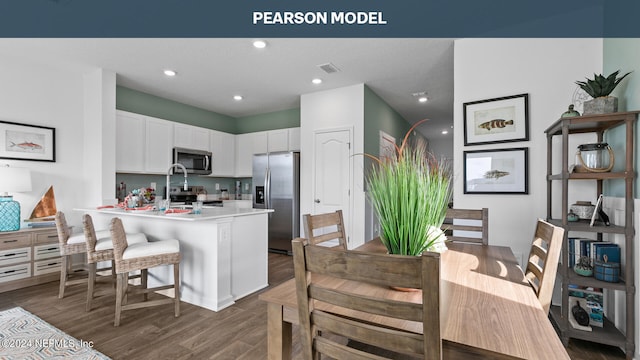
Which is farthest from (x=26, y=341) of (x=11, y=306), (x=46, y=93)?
(x=46, y=93)

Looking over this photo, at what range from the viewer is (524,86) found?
103 inches

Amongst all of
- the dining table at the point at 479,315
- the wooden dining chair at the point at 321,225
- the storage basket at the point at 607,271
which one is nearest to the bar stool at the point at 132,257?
the wooden dining chair at the point at 321,225

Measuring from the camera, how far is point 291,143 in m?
5.27

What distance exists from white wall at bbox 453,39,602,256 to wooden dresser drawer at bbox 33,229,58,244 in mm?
4567

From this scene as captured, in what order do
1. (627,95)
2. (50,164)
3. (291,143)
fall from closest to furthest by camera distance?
Result: (627,95)
(50,164)
(291,143)

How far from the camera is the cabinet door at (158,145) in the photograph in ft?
14.5

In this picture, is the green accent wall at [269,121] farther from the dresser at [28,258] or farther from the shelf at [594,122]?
the shelf at [594,122]

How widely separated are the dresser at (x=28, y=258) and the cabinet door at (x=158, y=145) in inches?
57.7

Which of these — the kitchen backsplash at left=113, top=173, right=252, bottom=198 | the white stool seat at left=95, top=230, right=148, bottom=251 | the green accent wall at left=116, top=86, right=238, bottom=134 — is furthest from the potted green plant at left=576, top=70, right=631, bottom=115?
the green accent wall at left=116, top=86, right=238, bottom=134

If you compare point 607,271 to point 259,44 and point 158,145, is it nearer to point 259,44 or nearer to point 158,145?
point 259,44

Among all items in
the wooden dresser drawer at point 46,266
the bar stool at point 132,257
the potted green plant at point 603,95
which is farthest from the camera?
the wooden dresser drawer at point 46,266
